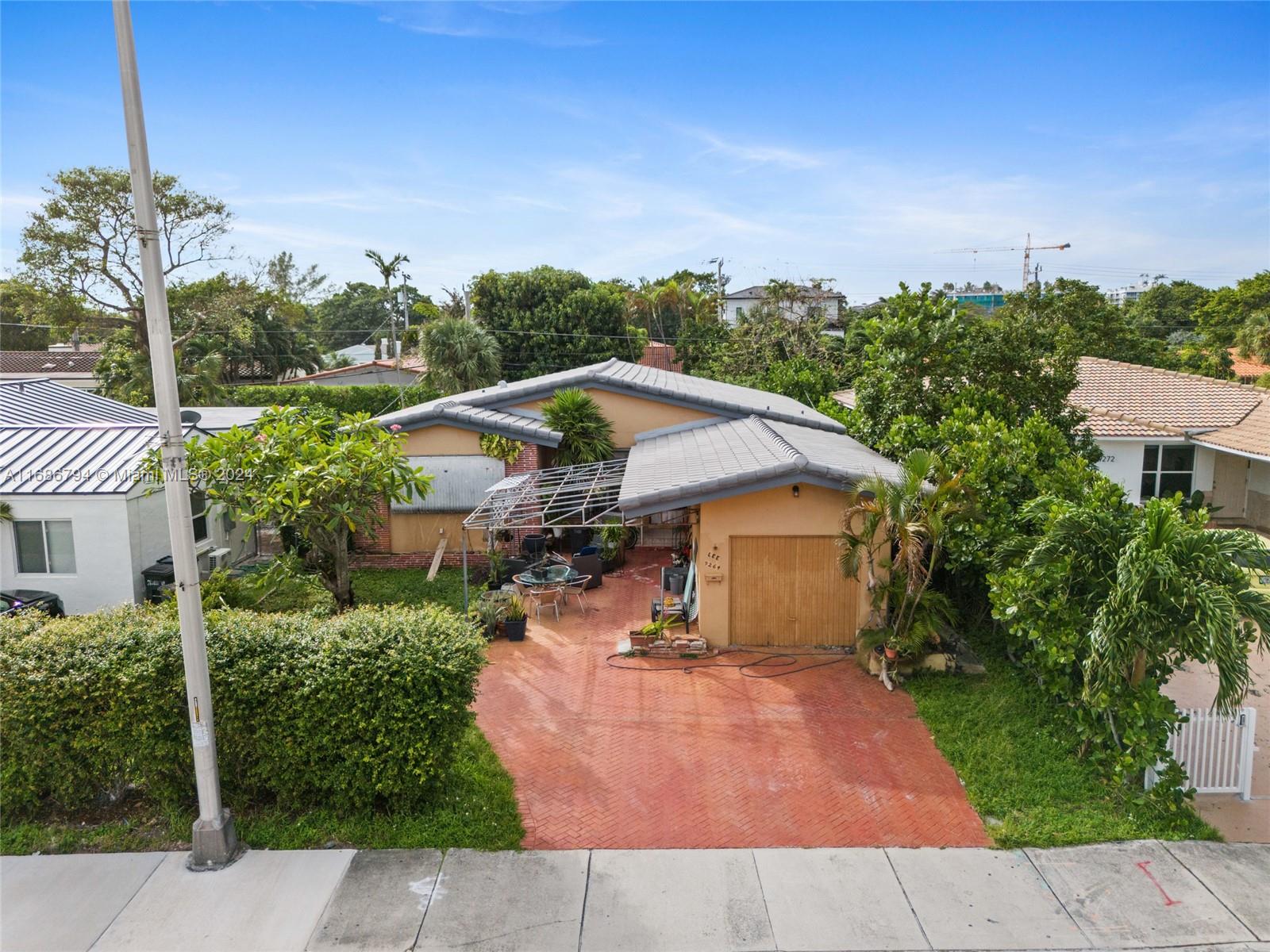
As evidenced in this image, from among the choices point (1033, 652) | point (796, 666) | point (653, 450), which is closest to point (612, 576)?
point (653, 450)

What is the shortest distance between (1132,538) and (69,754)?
11.3 meters

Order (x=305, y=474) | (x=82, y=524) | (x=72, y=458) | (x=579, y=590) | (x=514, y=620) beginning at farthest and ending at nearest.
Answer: (x=579, y=590), (x=72, y=458), (x=82, y=524), (x=514, y=620), (x=305, y=474)

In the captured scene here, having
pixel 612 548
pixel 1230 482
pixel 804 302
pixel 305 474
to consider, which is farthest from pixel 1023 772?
pixel 804 302

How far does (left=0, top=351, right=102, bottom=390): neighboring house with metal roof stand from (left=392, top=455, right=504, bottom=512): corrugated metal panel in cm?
3317

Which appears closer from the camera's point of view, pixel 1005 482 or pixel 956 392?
pixel 1005 482

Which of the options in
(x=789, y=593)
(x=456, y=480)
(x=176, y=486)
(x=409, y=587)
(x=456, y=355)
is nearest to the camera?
(x=176, y=486)

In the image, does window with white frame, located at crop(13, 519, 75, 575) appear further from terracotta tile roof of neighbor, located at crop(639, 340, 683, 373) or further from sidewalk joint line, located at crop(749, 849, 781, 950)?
terracotta tile roof of neighbor, located at crop(639, 340, 683, 373)

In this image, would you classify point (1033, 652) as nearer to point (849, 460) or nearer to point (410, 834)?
point (849, 460)

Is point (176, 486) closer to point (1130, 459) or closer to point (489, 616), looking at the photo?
point (489, 616)

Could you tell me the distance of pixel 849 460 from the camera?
14.9m

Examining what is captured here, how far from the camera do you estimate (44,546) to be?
15.2m

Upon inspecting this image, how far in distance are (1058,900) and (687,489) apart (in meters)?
7.02

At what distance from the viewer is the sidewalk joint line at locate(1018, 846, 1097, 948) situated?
707cm

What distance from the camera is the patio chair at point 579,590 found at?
1659 centimetres
